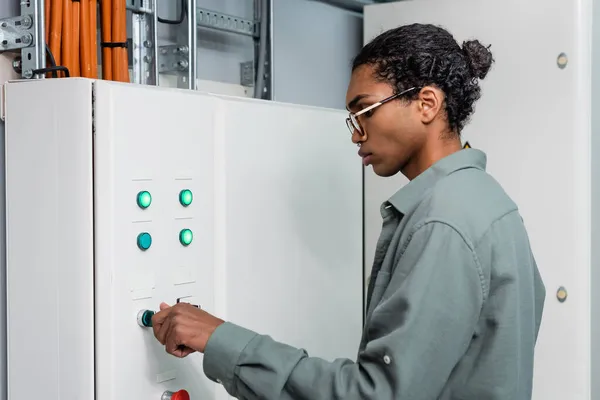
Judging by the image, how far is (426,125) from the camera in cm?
122

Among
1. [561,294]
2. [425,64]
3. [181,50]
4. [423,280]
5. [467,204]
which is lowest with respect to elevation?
[561,294]

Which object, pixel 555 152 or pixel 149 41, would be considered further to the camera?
pixel 555 152

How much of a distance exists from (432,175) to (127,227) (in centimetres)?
51

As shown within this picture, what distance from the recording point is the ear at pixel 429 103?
1215 millimetres

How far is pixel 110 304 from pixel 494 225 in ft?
2.04

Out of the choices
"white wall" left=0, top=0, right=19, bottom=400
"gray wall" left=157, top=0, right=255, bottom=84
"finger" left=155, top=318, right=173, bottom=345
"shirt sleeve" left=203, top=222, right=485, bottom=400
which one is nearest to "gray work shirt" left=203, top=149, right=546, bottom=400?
"shirt sleeve" left=203, top=222, right=485, bottom=400

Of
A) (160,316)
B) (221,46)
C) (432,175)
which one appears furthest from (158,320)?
(221,46)

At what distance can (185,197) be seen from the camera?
1396mm

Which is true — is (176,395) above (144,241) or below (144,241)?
below

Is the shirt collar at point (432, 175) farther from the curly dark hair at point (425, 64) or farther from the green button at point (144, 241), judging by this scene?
the green button at point (144, 241)

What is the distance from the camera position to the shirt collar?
119cm

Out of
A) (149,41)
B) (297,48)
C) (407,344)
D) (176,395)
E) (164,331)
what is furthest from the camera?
(297,48)

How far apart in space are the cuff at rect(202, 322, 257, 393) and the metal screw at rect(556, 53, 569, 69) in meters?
1.14

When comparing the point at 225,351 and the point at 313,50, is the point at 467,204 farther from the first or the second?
the point at 313,50
